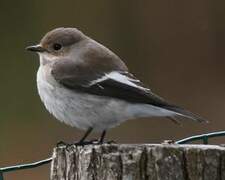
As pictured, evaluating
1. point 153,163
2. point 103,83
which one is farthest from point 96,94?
point 153,163

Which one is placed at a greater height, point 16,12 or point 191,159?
point 16,12

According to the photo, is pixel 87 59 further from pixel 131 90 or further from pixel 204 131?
pixel 204 131

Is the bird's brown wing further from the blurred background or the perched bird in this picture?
the blurred background

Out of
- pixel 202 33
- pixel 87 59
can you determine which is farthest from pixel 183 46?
pixel 87 59

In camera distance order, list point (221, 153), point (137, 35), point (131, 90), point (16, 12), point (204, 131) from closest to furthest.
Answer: point (221, 153)
point (131, 90)
point (204, 131)
point (137, 35)
point (16, 12)

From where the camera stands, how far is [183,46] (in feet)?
30.6

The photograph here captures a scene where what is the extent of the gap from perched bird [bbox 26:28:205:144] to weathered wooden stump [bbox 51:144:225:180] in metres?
1.11

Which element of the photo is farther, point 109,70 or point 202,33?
point 202,33

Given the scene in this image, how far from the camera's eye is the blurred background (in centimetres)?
846

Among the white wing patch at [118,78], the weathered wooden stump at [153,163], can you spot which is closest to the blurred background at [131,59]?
the white wing patch at [118,78]

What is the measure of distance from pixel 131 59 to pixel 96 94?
3446 mm

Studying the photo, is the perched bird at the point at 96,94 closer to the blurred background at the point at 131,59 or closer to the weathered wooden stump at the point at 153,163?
the weathered wooden stump at the point at 153,163

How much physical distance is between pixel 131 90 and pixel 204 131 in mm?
3041

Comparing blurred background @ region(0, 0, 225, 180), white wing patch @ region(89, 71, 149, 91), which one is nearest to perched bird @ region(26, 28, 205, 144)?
white wing patch @ region(89, 71, 149, 91)
